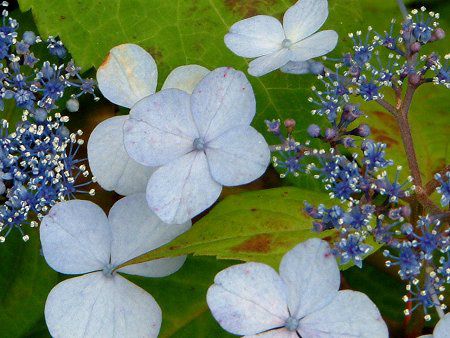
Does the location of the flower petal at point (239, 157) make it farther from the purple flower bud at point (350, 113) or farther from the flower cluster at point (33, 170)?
the flower cluster at point (33, 170)

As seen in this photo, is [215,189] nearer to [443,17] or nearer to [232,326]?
[232,326]

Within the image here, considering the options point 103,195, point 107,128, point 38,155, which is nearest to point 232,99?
point 107,128

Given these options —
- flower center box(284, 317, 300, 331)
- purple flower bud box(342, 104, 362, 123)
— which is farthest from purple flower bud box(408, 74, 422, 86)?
flower center box(284, 317, 300, 331)

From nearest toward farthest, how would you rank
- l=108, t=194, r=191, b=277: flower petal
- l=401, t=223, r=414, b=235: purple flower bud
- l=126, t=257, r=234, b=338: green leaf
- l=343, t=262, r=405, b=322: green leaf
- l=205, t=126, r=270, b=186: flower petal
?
l=401, t=223, r=414, b=235: purple flower bud
l=205, t=126, r=270, b=186: flower petal
l=108, t=194, r=191, b=277: flower petal
l=126, t=257, r=234, b=338: green leaf
l=343, t=262, r=405, b=322: green leaf

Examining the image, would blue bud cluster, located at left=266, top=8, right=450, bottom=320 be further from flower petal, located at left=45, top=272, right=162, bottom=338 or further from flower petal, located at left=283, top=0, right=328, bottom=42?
flower petal, located at left=45, top=272, right=162, bottom=338

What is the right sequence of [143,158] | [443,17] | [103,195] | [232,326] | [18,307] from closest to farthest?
[232,326] → [143,158] → [18,307] → [103,195] → [443,17]
